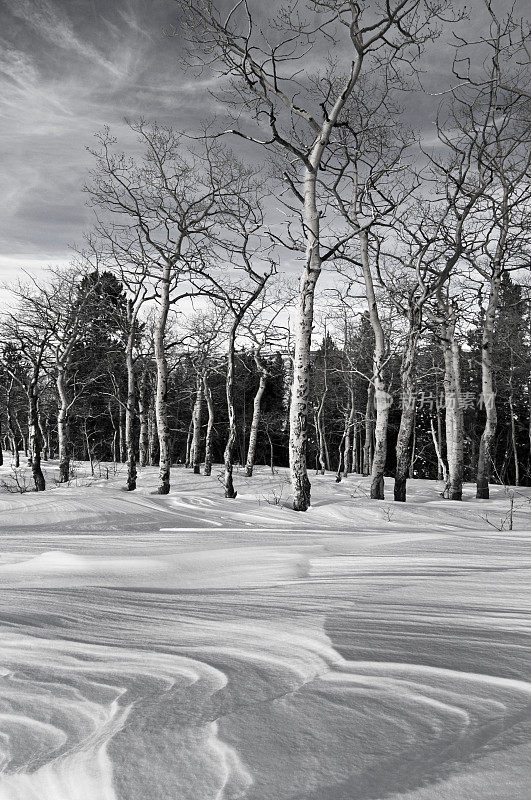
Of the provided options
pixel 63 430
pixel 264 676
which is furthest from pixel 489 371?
pixel 63 430

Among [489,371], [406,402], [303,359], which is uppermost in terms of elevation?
[489,371]

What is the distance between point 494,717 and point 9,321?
67.4 ft

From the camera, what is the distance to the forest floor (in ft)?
2.84

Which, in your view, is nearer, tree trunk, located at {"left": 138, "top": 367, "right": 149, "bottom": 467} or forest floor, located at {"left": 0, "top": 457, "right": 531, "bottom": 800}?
forest floor, located at {"left": 0, "top": 457, "right": 531, "bottom": 800}

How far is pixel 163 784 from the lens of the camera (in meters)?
0.84

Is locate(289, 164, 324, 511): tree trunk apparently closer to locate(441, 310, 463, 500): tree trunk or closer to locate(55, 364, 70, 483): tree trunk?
locate(441, 310, 463, 500): tree trunk

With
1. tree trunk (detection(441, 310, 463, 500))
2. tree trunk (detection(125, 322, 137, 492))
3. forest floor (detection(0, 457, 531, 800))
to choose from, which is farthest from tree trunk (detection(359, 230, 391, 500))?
forest floor (detection(0, 457, 531, 800))

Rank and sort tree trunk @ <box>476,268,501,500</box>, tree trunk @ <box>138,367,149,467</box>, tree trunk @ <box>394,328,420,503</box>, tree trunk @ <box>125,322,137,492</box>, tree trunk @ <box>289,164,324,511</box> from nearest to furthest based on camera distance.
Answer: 1. tree trunk @ <box>289,164,324,511</box>
2. tree trunk @ <box>394,328,420,503</box>
3. tree trunk @ <box>476,268,501,500</box>
4. tree trunk @ <box>125,322,137,492</box>
5. tree trunk @ <box>138,367,149,467</box>

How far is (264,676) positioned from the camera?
50.6 inches

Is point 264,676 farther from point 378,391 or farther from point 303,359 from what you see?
point 378,391

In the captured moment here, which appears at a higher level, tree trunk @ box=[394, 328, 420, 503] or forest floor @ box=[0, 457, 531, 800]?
tree trunk @ box=[394, 328, 420, 503]

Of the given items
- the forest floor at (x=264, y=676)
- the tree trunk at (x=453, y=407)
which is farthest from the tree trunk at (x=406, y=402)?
the forest floor at (x=264, y=676)

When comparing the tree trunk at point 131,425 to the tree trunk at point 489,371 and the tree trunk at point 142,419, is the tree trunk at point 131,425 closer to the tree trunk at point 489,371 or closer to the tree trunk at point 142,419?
the tree trunk at point 142,419

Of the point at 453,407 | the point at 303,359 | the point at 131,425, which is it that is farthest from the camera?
the point at 131,425
